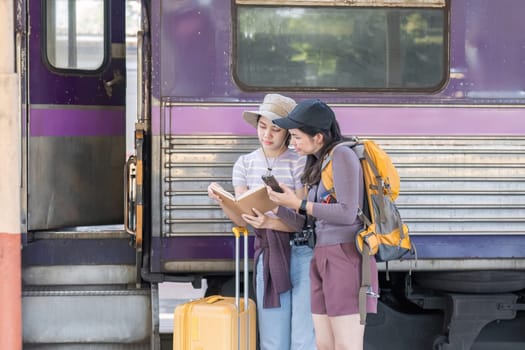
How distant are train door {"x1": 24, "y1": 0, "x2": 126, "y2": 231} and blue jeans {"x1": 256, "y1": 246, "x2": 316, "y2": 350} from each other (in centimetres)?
161

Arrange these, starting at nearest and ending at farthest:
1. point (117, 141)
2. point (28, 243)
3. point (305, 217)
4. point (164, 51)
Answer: point (305, 217) → point (164, 51) → point (28, 243) → point (117, 141)

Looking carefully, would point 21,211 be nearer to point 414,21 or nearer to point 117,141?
point 117,141

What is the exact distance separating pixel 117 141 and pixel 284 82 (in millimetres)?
1454

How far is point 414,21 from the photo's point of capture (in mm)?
5762

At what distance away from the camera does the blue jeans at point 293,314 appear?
519 centimetres

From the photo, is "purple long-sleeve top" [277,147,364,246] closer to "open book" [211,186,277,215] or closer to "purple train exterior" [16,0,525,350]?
"open book" [211,186,277,215]

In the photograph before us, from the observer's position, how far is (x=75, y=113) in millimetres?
6441

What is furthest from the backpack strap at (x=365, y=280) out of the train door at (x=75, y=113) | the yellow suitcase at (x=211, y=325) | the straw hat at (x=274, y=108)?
the train door at (x=75, y=113)

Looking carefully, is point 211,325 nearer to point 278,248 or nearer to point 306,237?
point 278,248

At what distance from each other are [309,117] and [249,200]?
0.49 metres

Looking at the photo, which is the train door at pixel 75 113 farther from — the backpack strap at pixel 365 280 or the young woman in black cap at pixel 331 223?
the backpack strap at pixel 365 280

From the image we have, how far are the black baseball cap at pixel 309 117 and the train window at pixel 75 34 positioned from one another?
2142 millimetres

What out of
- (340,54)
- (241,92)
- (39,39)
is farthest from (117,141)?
(340,54)

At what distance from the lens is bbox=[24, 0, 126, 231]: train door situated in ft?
20.4
